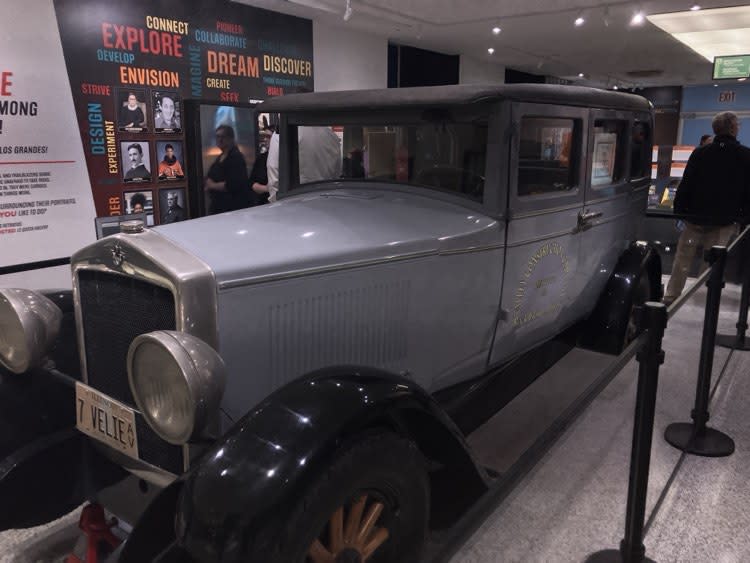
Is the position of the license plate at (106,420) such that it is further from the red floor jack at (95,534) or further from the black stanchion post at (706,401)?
the black stanchion post at (706,401)

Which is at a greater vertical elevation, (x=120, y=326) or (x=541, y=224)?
(x=541, y=224)

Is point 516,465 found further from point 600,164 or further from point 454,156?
point 600,164

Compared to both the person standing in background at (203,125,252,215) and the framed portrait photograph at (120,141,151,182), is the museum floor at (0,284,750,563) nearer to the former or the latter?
the person standing in background at (203,125,252,215)

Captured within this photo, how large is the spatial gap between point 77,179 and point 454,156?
3.87m

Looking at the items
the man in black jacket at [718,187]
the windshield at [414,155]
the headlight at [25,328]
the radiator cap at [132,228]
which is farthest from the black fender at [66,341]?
the man in black jacket at [718,187]

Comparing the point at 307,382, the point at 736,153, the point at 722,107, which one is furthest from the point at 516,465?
the point at 722,107

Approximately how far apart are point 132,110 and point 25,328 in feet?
13.3

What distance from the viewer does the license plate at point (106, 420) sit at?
1.79 metres

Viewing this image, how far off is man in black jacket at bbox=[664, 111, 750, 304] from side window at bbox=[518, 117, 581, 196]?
2416 mm

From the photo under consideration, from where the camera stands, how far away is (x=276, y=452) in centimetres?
139

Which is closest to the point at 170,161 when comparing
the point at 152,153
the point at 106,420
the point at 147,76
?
the point at 152,153

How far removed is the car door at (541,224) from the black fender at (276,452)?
3.19 feet

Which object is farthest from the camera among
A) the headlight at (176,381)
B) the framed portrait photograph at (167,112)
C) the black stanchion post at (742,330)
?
the framed portrait photograph at (167,112)

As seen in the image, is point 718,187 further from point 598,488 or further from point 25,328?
point 25,328
